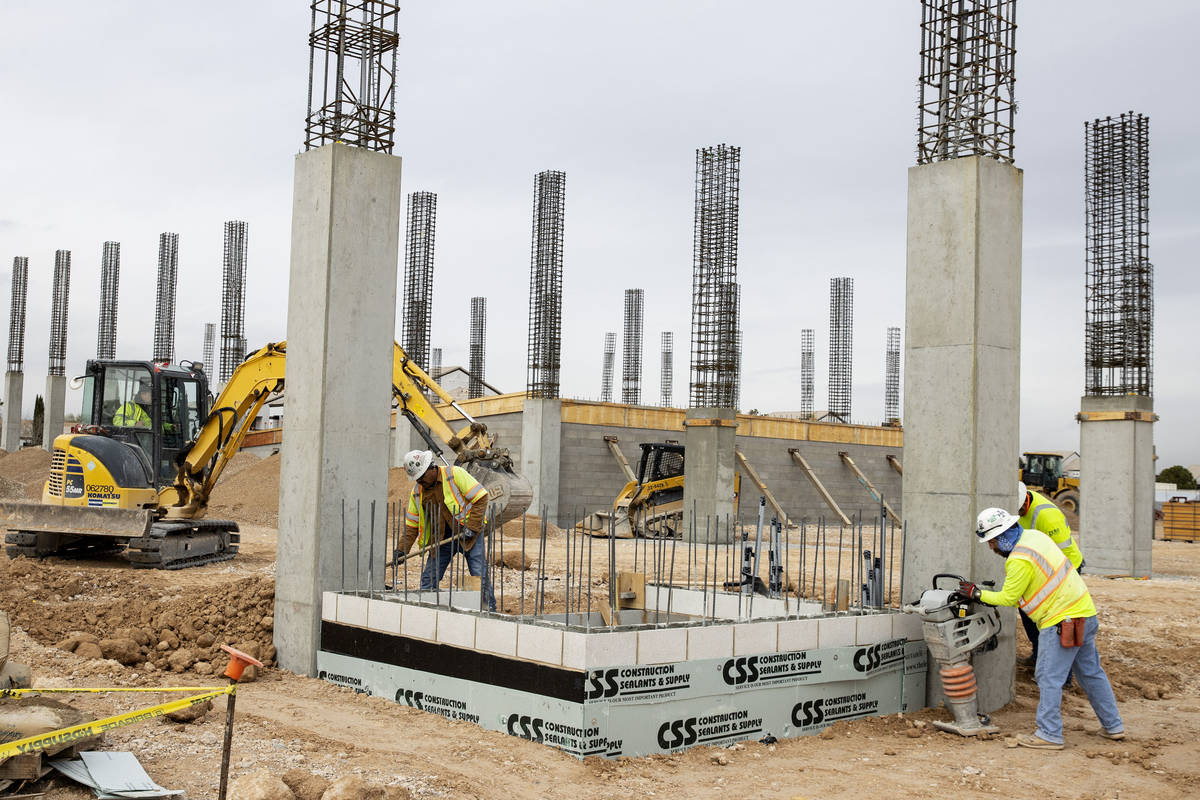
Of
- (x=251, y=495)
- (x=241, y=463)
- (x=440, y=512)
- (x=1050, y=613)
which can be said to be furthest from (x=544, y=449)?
(x=1050, y=613)

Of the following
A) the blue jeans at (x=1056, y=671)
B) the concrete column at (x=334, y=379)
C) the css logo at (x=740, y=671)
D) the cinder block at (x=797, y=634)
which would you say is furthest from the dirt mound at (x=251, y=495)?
the blue jeans at (x=1056, y=671)

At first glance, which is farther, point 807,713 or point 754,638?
point 807,713

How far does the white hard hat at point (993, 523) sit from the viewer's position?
6461 mm

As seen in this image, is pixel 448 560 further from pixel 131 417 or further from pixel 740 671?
pixel 131 417

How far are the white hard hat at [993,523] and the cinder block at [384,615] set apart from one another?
3.57 m

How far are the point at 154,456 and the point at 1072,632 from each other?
11101 mm

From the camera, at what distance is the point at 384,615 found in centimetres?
676

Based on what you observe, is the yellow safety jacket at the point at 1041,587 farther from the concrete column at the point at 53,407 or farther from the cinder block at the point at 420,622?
the concrete column at the point at 53,407

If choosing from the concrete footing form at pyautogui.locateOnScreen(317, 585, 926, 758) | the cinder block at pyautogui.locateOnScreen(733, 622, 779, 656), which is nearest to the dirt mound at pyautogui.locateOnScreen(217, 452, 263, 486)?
the concrete footing form at pyautogui.locateOnScreen(317, 585, 926, 758)

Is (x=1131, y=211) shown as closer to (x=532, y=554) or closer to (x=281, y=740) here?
(x=532, y=554)

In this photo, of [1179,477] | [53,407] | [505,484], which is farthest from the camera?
[1179,477]

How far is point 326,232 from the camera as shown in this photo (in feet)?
24.2

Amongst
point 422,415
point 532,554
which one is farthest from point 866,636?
point 532,554

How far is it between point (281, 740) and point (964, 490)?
4413 millimetres
